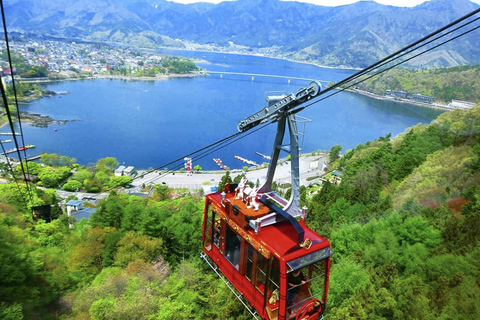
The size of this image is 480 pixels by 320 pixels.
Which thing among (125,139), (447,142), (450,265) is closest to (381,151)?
(447,142)

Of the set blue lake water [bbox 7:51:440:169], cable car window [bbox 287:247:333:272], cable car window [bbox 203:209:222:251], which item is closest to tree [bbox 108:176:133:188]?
blue lake water [bbox 7:51:440:169]

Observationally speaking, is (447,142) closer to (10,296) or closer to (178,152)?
(10,296)

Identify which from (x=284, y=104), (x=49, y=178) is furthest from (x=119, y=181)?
(x=284, y=104)

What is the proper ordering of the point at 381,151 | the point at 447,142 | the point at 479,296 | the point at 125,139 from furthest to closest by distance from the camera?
the point at 125,139
the point at 381,151
the point at 447,142
the point at 479,296

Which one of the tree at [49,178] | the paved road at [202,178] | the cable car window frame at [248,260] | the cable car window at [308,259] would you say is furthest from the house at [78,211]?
the cable car window at [308,259]

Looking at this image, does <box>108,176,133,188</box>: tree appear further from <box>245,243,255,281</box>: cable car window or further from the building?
the building

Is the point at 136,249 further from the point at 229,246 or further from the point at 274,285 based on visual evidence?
the point at 274,285
